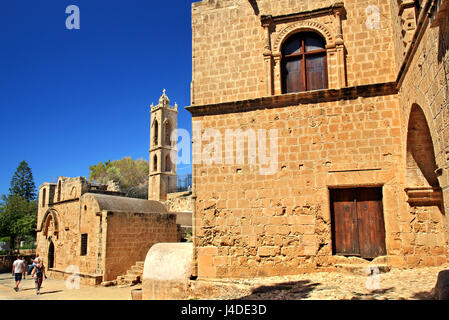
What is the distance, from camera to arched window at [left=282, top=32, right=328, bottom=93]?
7.58m

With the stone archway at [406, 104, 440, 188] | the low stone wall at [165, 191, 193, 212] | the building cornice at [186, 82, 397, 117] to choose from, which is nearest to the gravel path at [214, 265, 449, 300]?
the stone archway at [406, 104, 440, 188]

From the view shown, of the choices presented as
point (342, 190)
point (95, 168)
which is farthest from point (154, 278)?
→ point (95, 168)

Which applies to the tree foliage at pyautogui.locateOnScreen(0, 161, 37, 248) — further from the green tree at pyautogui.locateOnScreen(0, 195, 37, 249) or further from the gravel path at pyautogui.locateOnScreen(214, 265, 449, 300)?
the gravel path at pyautogui.locateOnScreen(214, 265, 449, 300)

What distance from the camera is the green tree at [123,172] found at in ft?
158

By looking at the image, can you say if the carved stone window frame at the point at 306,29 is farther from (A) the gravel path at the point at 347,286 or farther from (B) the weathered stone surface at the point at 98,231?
(B) the weathered stone surface at the point at 98,231

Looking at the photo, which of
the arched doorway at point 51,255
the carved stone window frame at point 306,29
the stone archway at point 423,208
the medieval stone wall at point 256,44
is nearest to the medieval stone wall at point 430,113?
the stone archway at point 423,208

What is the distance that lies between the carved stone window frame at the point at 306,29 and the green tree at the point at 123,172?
40.8m

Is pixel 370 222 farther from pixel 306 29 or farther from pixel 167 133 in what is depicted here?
pixel 167 133

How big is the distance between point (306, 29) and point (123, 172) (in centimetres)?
4541

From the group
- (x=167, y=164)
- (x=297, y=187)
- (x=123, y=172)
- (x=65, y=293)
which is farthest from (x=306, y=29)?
(x=123, y=172)

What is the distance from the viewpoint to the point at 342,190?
7.13 m

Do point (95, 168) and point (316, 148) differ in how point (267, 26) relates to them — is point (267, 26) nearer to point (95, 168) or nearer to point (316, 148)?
point (316, 148)

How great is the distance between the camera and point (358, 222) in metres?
6.96
